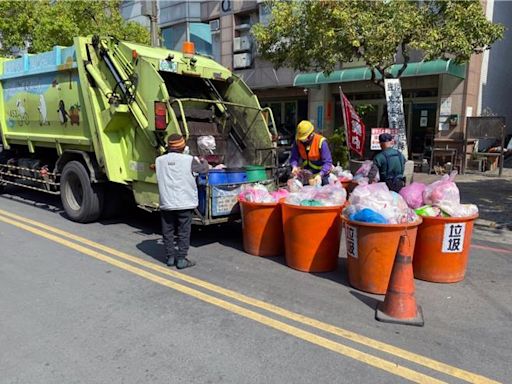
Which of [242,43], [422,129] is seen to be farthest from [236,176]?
[242,43]

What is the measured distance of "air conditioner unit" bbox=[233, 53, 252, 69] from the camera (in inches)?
763

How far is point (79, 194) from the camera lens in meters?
7.33

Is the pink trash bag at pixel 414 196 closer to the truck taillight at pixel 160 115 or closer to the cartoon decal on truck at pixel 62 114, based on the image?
the truck taillight at pixel 160 115

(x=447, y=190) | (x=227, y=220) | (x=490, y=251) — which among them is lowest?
(x=490, y=251)

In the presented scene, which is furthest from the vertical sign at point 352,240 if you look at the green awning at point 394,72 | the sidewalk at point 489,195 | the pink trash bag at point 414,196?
the green awning at point 394,72

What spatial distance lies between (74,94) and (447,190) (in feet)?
17.7

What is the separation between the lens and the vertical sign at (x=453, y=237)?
178 inches

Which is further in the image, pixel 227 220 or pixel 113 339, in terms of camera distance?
pixel 227 220

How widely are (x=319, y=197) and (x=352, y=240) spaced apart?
71cm

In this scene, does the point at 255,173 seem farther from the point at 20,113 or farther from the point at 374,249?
the point at 20,113

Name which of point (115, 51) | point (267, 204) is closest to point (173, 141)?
point (267, 204)

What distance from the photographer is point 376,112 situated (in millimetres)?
15898

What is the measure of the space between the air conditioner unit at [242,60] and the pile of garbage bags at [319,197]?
15.3 meters

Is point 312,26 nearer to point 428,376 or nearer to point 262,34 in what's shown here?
point 262,34
